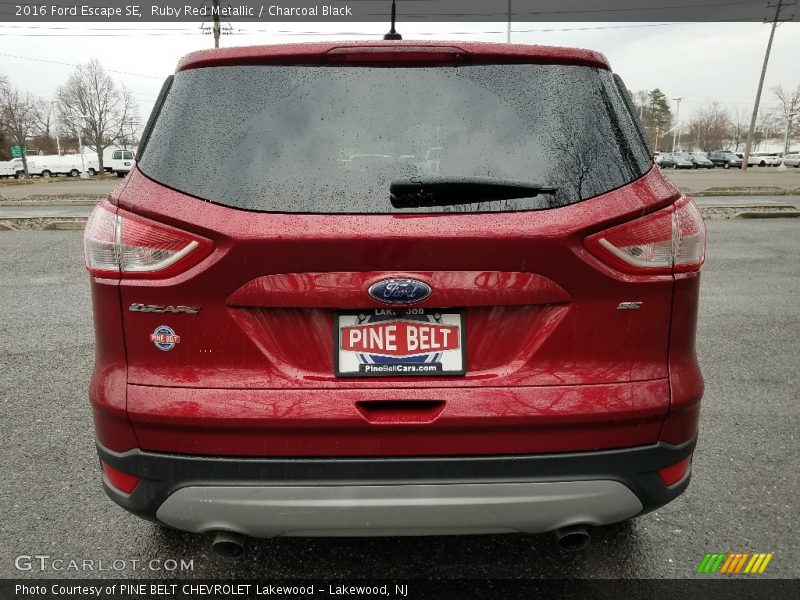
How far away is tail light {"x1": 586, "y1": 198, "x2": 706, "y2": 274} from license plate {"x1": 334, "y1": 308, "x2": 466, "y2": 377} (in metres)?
0.47

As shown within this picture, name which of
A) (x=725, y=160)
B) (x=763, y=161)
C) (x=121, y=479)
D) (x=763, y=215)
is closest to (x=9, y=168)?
(x=763, y=215)

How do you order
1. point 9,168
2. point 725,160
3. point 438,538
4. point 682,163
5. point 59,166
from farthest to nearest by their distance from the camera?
point 725,160
point 682,163
point 59,166
point 9,168
point 438,538

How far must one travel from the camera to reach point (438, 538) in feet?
8.48

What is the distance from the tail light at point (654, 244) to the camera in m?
1.81

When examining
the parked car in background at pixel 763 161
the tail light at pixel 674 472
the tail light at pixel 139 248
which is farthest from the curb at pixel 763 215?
the parked car in background at pixel 763 161

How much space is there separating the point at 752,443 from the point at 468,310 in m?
2.44

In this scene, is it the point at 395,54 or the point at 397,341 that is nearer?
the point at 397,341

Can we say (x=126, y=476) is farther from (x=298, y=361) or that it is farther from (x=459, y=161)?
(x=459, y=161)

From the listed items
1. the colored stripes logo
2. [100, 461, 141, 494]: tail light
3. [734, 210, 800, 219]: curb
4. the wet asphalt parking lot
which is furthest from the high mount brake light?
[734, 210, 800, 219]: curb

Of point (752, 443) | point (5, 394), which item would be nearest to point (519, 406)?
point (752, 443)

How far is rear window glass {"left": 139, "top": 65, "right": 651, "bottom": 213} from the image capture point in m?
1.81

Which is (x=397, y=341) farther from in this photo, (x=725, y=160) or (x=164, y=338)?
(x=725, y=160)

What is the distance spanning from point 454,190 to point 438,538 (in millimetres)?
1502

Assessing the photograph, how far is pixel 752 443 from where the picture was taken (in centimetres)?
339
